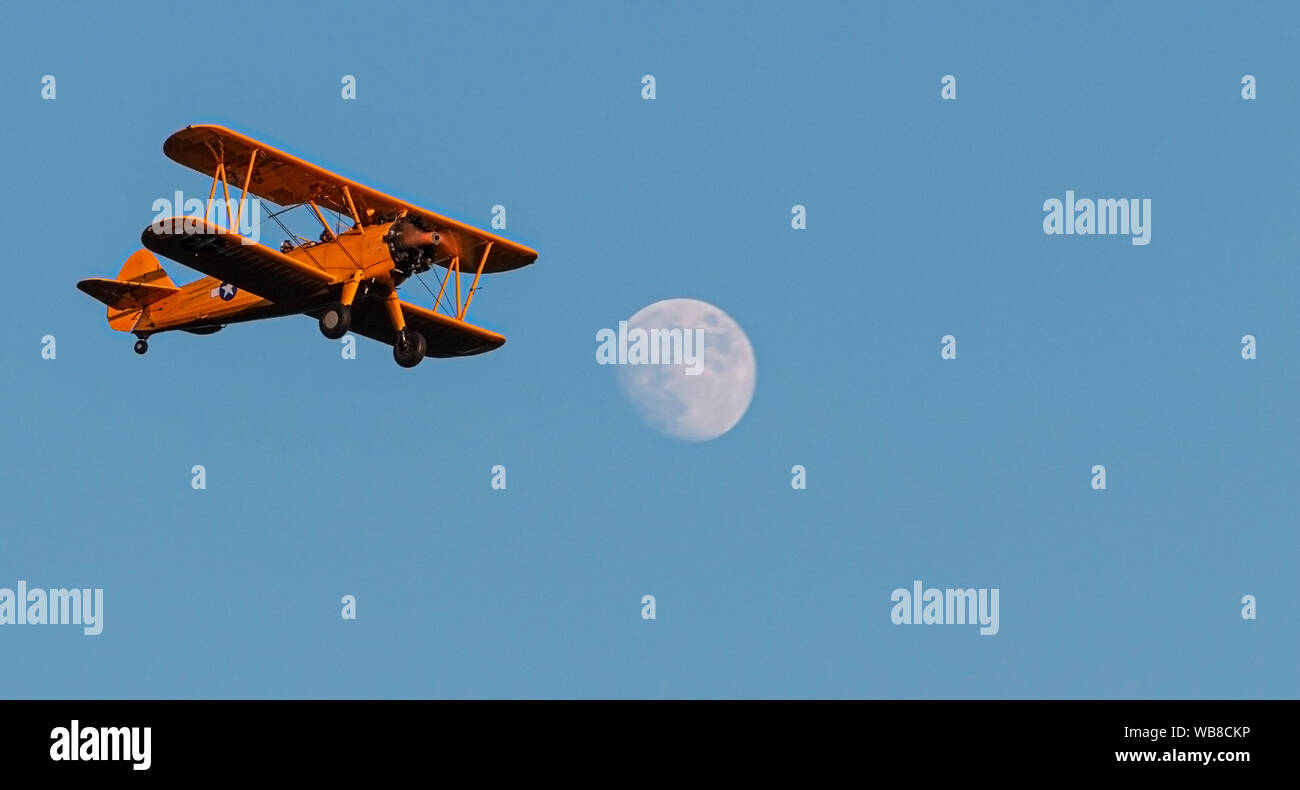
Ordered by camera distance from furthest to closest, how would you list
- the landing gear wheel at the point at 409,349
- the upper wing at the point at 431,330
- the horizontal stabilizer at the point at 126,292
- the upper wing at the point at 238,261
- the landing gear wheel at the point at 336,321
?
the horizontal stabilizer at the point at 126,292, the upper wing at the point at 431,330, the landing gear wheel at the point at 409,349, the landing gear wheel at the point at 336,321, the upper wing at the point at 238,261

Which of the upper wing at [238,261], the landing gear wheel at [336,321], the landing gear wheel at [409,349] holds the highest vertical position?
the upper wing at [238,261]

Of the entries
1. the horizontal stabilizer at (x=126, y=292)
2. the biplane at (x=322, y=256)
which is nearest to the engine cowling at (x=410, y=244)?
the biplane at (x=322, y=256)

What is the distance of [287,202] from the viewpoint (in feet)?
133

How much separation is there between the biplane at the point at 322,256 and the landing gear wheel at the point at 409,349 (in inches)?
0.6

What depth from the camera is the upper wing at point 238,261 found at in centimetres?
3706

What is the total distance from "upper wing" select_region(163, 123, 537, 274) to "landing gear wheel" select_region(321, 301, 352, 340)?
1.83m

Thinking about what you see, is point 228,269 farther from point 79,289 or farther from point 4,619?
point 4,619

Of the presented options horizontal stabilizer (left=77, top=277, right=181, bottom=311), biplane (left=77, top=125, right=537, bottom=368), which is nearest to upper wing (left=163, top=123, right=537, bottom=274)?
biplane (left=77, top=125, right=537, bottom=368)

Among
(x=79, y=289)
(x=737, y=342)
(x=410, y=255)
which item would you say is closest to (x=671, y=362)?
(x=737, y=342)

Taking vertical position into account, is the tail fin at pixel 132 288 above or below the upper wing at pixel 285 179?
below

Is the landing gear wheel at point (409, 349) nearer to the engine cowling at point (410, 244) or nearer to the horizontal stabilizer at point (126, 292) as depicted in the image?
the engine cowling at point (410, 244)
